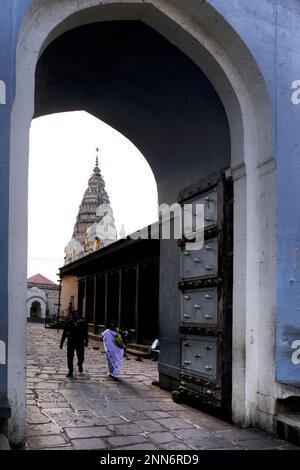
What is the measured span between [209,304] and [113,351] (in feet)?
12.6

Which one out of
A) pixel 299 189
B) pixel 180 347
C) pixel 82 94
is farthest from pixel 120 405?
pixel 82 94

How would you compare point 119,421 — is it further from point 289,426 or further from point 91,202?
point 91,202

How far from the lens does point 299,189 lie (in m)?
5.37

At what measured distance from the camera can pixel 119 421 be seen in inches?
215

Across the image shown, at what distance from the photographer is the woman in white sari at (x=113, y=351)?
9.16 m

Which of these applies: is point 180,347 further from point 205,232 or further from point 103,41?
point 103,41

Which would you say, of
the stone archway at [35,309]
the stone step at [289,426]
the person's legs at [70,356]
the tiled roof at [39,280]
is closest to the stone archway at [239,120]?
the stone step at [289,426]

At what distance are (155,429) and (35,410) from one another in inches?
63.1

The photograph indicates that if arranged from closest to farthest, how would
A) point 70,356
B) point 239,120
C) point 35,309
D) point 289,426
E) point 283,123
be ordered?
point 289,426 < point 283,123 < point 239,120 < point 70,356 < point 35,309

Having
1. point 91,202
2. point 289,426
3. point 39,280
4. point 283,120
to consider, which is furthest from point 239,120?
point 39,280

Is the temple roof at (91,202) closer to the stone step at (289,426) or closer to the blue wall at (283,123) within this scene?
the blue wall at (283,123)

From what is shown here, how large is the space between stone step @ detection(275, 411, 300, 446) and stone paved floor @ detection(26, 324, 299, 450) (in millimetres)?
76

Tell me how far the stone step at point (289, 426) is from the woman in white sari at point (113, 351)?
471 centimetres

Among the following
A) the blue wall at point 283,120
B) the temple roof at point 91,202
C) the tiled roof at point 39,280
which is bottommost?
the tiled roof at point 39,280
